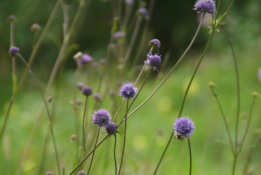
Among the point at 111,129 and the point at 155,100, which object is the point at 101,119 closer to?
the point at 111,129

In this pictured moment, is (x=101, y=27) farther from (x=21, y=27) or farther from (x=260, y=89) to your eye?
(x=260, y=89)

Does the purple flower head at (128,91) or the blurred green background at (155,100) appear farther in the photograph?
the blurred green background at (155,100)

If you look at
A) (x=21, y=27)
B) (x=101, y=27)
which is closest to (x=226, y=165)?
(x=21, y=27)

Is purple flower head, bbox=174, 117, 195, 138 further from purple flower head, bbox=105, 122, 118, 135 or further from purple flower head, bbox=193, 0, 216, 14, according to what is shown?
purple flower head, bbox=193, 0, 216, 14

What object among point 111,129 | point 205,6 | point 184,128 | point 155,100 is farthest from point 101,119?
point 155,100

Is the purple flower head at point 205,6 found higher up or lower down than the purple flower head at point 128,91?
higher up

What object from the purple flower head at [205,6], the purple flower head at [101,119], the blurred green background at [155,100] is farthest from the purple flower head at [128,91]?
the blurred green background at [155,100]

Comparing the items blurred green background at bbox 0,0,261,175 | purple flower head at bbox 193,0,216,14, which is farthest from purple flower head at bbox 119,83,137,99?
blurred green background at bbox 0,0,261,175

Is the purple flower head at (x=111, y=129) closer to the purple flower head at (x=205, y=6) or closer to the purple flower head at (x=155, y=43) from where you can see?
the purple flower head at (x=155, y=43)
